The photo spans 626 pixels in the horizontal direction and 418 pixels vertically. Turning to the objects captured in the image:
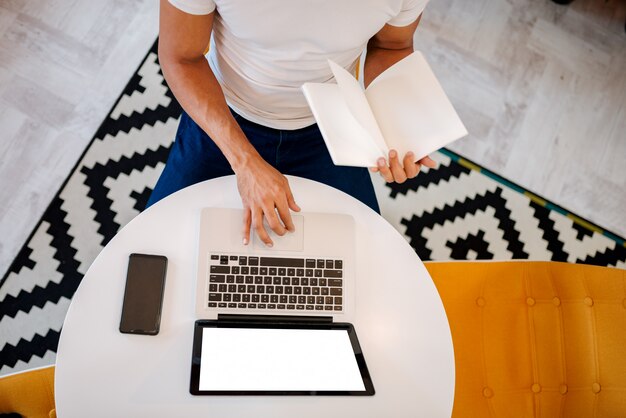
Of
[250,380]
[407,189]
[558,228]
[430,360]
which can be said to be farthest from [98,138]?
[558,228]

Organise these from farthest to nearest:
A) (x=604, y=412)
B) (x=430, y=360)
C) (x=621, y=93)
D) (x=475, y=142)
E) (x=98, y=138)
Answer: (x=621, y=93) < (x=475, y=142) < (x=98, y=138) < (x=604, y=412) < (x=430, y=360)

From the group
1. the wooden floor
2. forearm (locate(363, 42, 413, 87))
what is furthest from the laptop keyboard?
the wooden floor

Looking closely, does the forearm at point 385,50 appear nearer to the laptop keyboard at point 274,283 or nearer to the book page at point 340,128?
the book page at point 340,128

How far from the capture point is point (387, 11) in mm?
1019

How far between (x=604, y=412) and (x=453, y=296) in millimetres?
407

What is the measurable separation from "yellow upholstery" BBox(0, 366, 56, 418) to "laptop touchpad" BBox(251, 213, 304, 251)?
55 centimetres

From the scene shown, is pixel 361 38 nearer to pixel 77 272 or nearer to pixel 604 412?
pixel 604 412

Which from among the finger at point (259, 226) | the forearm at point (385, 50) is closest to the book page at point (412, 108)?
the forearm at point (385, 50)

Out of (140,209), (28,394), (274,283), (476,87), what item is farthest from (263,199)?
(476,87)

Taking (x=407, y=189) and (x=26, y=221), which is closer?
(x=26, y=221)

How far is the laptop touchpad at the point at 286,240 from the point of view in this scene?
3.60ft

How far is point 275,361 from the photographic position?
98 cm

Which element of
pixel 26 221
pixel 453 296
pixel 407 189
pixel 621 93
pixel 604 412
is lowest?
pixel 604 412

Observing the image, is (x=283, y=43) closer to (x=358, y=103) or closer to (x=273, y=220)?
(x=358, y=103)
